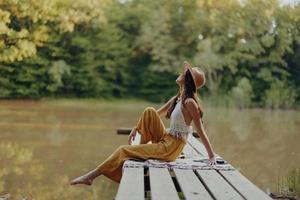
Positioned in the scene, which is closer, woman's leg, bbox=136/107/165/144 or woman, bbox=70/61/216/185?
woman, bbox=70/61/216/185

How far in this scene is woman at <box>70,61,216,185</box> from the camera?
3.97 metres

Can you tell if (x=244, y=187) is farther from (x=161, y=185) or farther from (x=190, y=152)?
(x=190, y=152)

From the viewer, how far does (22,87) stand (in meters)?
18.9

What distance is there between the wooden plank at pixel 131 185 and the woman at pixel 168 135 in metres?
0.34

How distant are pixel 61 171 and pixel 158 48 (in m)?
13.7

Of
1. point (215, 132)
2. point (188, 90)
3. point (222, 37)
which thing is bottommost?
point (215, 132)

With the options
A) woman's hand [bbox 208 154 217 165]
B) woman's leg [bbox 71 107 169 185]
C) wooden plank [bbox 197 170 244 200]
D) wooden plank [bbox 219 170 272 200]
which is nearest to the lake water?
woman's leg [bbox 71 107 169 185]

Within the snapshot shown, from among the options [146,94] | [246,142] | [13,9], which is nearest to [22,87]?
[13,9]

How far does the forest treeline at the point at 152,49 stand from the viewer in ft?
62.1

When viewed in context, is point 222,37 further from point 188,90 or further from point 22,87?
point 188,90

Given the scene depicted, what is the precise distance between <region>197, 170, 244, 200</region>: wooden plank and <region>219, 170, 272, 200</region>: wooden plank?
0.14 feet

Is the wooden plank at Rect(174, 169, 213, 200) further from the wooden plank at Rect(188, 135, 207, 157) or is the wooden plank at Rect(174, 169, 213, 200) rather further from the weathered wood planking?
the wooden plank at Rect(188, 135, 207, 157)

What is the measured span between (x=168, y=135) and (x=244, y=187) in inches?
43.0

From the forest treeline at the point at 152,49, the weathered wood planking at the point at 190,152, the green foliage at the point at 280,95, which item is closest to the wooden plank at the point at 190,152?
the weathered wood planking at the point at 190,152
